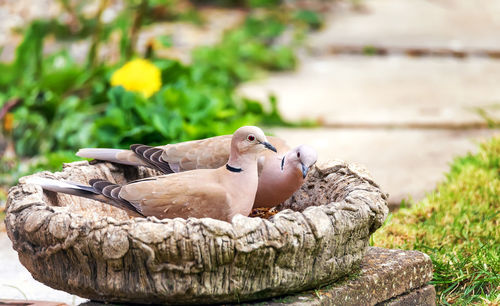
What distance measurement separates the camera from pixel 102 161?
2.95 meters

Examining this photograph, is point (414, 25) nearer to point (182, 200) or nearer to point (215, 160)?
point (215, 160)

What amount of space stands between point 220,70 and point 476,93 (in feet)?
8.04

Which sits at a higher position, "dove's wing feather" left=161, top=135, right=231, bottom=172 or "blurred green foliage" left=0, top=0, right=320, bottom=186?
"dove's wing feather" left=161, top=135, right=231, bottom=172

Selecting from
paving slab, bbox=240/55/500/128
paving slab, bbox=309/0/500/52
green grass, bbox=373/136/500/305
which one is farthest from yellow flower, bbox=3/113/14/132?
paving slab, bbox=309/0/500/52

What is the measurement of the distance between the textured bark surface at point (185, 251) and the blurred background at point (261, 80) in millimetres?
679

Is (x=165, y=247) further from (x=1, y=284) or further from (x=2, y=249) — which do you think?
(x=2, y=249)

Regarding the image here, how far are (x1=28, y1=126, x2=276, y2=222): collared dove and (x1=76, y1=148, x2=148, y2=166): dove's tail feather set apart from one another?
0.32 meters

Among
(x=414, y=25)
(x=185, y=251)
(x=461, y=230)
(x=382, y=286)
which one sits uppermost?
(x=185, y=251)

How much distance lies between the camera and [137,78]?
5.14 meters

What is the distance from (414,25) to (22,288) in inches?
301

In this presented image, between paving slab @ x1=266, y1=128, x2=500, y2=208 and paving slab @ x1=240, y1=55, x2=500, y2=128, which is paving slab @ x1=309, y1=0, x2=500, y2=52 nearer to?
paving slab @ x1=240, y1=55, x2=500, y2=128

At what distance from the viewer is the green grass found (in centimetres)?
308

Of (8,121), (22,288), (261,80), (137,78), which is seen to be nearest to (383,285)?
(22,288)

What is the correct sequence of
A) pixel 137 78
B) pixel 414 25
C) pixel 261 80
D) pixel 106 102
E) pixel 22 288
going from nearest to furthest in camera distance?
pixel 22 288 < pixel 137 78 < pixel 106 102 < pixel 261 80 < pixel 414 25
